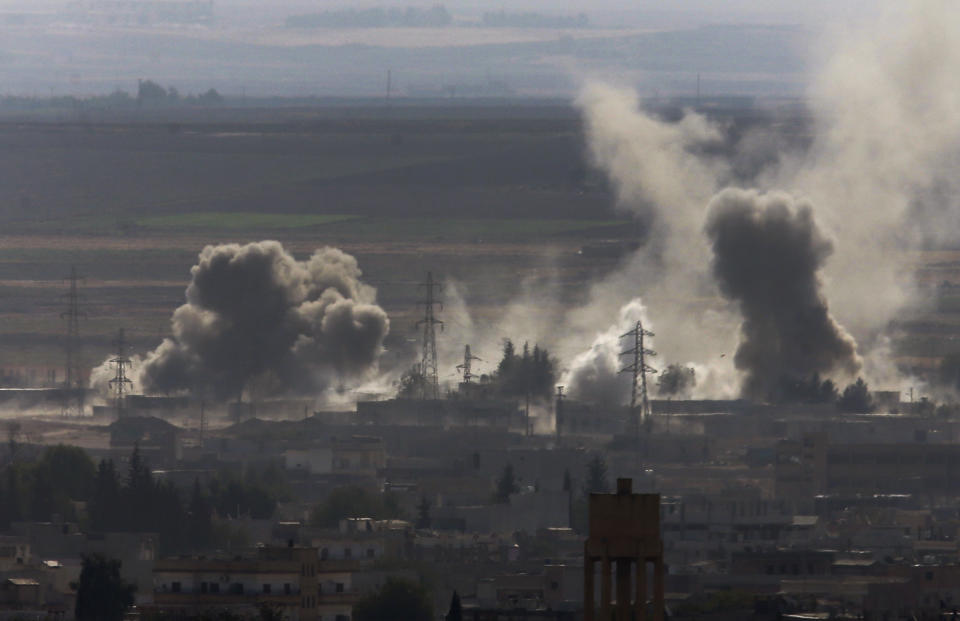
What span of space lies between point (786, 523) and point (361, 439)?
33.7 m

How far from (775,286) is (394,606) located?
86698mm

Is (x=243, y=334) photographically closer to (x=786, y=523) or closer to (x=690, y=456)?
(x=690, y=456)

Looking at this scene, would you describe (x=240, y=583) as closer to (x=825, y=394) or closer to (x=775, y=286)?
(x=825, y=394)

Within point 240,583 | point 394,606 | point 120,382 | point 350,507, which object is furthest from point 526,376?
point 240,583

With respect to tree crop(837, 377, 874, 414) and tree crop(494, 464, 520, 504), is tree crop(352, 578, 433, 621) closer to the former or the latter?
tree crop(494, 464, 520, 504)

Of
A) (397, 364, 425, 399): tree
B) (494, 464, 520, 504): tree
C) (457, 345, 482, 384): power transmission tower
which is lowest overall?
(494, 464, 520, 504): tree

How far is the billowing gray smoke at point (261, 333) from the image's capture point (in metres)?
158

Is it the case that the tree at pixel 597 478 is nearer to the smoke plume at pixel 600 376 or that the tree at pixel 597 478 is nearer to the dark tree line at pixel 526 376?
the smoke plume at pixel 600 376

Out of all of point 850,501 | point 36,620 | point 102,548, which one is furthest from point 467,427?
point 36,620

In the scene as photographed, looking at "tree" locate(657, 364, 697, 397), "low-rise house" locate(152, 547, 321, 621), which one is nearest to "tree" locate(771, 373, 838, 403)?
"tree" locate(657, 364, 697, 397)

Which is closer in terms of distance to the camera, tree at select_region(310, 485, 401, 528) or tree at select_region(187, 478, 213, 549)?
tree at select_region(187, 478, 213, 549)

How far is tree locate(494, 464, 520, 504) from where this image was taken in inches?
4262

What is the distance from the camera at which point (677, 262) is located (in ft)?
636

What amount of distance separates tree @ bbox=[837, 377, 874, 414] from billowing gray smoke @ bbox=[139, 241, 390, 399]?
25.1m
